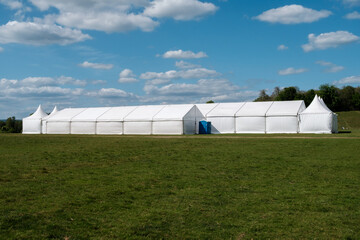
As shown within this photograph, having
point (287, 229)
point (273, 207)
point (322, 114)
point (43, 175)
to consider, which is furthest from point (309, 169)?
point (322, 114)

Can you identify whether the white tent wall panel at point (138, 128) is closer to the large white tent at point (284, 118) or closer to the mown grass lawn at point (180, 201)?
the large white tent at point (284, 118)

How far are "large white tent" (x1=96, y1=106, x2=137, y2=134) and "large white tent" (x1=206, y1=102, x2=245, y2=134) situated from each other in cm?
1025

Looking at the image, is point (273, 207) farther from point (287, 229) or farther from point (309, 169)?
point (309, 169)

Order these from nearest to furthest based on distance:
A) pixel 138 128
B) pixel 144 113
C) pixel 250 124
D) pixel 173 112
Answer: pixel 250 124 → pixel 173 112 → pixel 138 128 → pixel 144 113

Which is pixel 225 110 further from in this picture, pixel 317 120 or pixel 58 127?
pixel 58 127

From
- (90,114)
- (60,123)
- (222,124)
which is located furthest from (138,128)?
(60,123)

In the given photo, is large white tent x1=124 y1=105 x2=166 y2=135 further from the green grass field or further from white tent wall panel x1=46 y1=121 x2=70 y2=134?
the green grass field

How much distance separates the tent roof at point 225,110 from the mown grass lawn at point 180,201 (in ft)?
90.9

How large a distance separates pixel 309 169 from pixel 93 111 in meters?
36.9

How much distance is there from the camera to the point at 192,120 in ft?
124

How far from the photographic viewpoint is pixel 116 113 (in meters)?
41.2

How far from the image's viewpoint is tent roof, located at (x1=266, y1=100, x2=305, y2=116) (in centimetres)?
3556

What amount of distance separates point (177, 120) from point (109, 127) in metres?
9.33

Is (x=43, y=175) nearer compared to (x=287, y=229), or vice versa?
(x=287, y=229)
